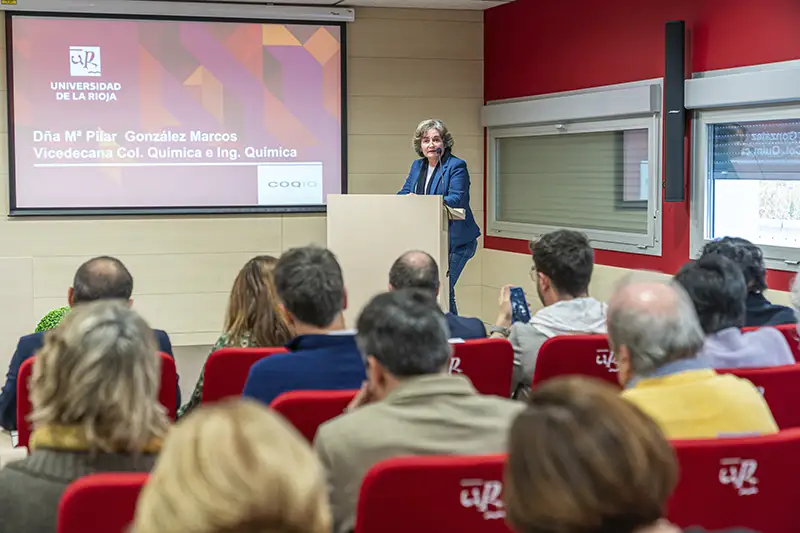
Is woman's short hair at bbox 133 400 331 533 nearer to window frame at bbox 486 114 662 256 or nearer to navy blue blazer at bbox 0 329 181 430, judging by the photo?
navy blue blazer at bbox 0 329 181 430

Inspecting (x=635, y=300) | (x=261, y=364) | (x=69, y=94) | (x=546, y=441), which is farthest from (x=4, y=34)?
(x=546, y=441)

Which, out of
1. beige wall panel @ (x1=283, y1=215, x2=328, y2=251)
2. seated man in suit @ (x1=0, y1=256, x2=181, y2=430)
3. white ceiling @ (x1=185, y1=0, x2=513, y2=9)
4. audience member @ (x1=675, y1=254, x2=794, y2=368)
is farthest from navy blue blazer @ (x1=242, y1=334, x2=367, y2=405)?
white ceiling @ (x1=185, y1=0, x2=513, y2=9)

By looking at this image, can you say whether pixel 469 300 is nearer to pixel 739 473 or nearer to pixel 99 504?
pixel 739 473

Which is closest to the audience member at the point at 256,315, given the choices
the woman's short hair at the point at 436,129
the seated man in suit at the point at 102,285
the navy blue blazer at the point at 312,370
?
the seated man in suit at the point at 102,285

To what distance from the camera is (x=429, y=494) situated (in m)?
1.83

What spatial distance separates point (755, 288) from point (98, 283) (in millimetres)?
2504

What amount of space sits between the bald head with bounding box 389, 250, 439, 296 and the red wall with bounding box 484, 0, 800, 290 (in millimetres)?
2630

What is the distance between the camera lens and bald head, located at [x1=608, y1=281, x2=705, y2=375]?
2.42 metres

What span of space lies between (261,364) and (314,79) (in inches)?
223

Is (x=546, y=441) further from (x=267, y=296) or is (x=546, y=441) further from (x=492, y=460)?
(x=267, y=296)

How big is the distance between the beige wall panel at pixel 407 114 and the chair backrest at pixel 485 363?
5286 mm

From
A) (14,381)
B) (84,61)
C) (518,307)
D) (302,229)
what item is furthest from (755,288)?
(84,61)

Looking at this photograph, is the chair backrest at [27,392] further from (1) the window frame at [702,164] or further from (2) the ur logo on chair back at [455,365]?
(1) the window frame at [702,164]

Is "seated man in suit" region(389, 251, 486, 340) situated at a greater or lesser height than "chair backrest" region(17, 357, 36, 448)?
greater
